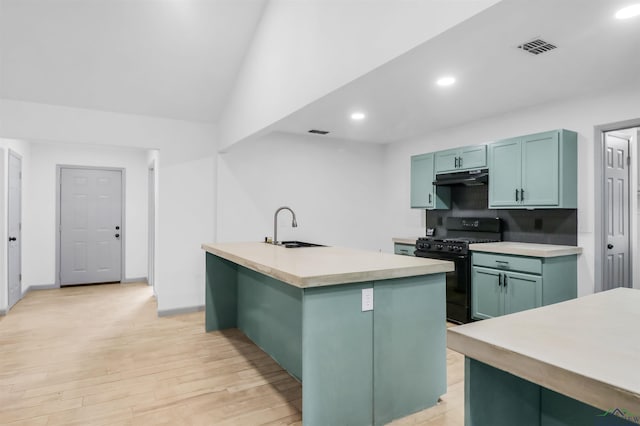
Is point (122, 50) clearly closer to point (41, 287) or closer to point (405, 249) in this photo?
point (405, 249)

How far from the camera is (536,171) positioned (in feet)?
12.1

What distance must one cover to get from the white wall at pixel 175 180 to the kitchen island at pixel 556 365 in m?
4.18

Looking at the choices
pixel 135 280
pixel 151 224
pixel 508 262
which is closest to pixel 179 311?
pixel 151 224

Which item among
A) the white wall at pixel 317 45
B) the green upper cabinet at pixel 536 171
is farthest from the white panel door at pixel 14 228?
the green upper cabinet at pixel 536 171

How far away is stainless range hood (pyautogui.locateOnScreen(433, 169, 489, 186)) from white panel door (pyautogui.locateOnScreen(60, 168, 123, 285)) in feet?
17.9

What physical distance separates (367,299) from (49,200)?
6.25m

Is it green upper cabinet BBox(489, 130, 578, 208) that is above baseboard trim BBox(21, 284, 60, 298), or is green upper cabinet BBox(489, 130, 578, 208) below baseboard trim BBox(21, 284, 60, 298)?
above

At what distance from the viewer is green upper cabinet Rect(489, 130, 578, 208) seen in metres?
3.53

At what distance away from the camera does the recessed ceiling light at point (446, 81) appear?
2.93m

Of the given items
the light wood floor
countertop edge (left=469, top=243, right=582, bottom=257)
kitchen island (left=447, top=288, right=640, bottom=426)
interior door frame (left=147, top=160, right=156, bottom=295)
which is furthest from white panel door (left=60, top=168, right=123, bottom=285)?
kitchen island (left=447, top=288, right=640, bottom=426)

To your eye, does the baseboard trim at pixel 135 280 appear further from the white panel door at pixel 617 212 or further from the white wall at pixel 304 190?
the white panel door at pixel 617 212

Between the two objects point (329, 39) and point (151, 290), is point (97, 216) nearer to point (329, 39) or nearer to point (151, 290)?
point (151, 290)

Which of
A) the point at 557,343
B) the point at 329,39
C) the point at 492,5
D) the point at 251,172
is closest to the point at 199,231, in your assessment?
the point at 251,172

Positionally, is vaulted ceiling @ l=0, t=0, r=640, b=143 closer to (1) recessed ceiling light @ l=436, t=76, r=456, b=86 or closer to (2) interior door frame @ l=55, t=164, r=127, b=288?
(1) recessed ceiling light @ l=436, t=76, r=456, b=86
